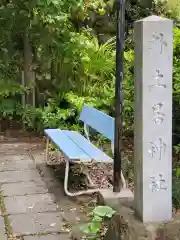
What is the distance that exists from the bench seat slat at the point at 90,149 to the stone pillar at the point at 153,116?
129 centimetres

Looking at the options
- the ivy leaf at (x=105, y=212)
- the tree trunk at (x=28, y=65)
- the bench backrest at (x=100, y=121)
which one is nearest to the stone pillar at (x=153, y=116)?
the ivy leaf at (x=105, y=212)

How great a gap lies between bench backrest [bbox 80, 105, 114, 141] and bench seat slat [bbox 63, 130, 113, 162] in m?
0.21

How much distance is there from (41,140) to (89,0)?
268 cm

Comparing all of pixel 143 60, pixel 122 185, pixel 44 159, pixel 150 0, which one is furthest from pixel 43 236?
pixel 150 0

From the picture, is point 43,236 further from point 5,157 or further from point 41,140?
point 41,140

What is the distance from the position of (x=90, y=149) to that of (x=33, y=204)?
0.92m

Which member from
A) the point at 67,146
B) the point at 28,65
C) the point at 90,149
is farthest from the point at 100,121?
the point at 28,65

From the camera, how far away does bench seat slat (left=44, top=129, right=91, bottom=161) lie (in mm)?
4706

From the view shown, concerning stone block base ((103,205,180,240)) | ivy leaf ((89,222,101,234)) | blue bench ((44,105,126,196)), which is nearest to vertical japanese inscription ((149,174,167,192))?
stone block base ((103,205,180,240))

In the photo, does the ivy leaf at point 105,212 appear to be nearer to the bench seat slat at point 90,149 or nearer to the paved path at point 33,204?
the paved path at point 33,204

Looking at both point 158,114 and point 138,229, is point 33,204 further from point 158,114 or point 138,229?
point 158,114

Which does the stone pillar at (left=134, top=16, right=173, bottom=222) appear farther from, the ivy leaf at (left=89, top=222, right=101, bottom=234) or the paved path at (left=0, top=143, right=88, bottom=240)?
the paved path at (left=0, top=143, right=88, bottom=240)

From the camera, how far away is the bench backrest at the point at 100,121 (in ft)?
15.7

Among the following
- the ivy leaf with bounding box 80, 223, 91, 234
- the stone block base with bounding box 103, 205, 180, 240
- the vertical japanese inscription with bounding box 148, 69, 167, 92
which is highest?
the vertical japanese inscription with bounding box 148, 69, 167, 92
